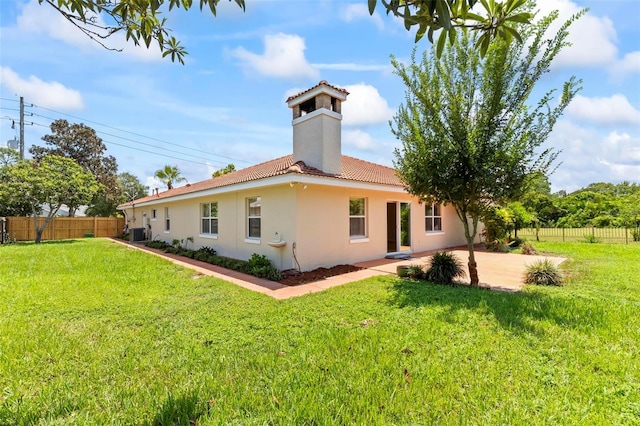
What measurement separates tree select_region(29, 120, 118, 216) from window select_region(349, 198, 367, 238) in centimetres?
3270

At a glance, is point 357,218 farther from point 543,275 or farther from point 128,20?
point 128,20

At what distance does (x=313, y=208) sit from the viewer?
1002 centimetres

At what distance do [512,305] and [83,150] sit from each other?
43865mm

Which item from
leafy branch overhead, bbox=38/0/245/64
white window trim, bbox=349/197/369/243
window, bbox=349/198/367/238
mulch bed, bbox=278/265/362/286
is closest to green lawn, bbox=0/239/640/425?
mulch bed, bbox=278/265/362/286

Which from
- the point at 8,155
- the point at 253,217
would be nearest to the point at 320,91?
the point at 253,217

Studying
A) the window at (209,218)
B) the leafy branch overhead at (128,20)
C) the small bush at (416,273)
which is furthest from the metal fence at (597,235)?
the leafy branch overhead at (128,20)

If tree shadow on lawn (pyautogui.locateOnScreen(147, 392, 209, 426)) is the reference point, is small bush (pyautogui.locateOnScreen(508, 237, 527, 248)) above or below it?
above

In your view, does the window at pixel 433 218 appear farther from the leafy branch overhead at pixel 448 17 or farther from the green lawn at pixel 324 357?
the leafy branch overhead at pixel 448 17

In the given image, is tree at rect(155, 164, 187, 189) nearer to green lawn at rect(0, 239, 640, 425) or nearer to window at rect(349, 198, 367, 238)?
window at rect(349, 198, 367, 238)

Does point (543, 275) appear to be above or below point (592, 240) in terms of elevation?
below

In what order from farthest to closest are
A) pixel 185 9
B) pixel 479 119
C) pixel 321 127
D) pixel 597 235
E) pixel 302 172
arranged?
pixel 597 235, pixel 321 127, pixel 302 172, pixel 479 119, pixel 185 9

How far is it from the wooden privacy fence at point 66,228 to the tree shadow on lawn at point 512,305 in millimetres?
29406

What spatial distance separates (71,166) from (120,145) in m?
17.0

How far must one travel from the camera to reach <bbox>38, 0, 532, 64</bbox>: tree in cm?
207
